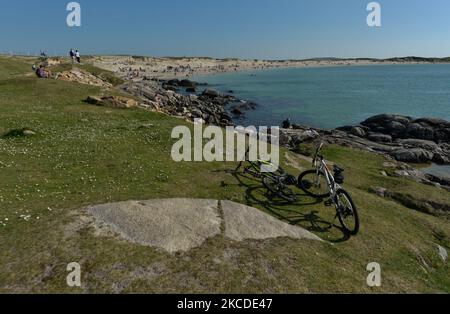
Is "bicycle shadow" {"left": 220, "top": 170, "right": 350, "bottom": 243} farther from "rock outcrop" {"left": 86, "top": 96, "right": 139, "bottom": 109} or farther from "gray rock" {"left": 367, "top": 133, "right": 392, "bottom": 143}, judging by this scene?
"gray rock" {"left": 367, "top": 133, "right": 392, "bottom": 143}

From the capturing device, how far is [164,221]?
12023mm

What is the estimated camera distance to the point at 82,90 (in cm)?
4238

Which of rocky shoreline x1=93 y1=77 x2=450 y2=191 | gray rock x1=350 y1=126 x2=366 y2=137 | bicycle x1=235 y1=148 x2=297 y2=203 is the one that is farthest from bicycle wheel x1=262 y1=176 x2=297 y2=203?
gray rock x1=350 y1=126 x2=366 y2=137

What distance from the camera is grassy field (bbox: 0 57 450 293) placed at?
30.2 ft

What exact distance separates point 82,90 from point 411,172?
37.5 m

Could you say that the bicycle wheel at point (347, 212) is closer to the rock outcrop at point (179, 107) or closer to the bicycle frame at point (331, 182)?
the bicycle frame at point (331, 182)

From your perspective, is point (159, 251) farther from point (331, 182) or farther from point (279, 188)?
point (331, 182)

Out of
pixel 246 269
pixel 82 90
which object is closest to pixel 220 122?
pixel 82 90

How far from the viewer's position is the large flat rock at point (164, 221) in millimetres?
10898

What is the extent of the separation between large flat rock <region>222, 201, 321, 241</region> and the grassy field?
477mm

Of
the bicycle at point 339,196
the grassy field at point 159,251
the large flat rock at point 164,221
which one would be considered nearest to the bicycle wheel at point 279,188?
the grassy field at point 159,251
